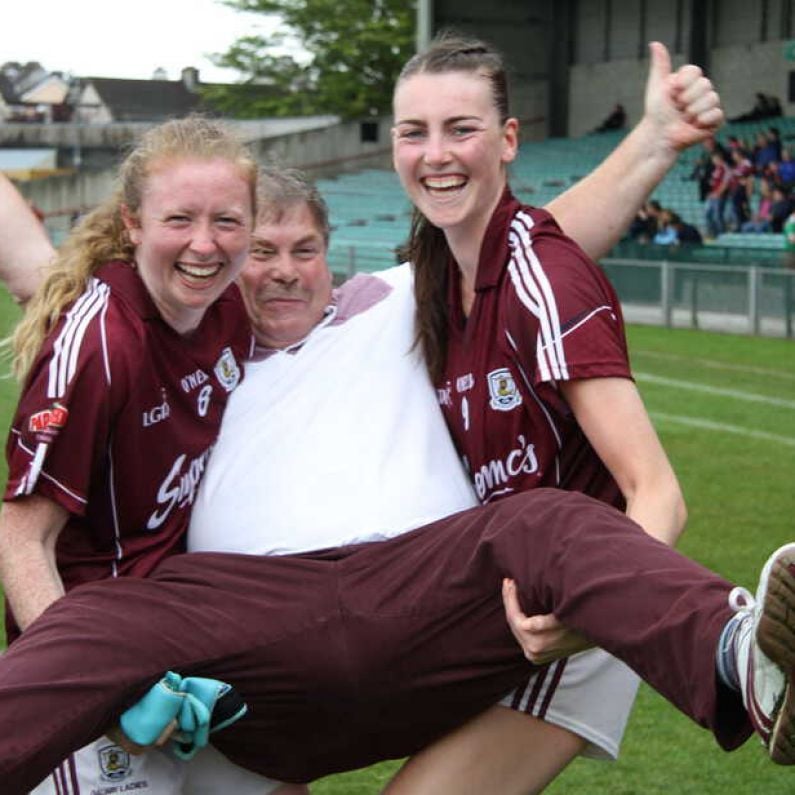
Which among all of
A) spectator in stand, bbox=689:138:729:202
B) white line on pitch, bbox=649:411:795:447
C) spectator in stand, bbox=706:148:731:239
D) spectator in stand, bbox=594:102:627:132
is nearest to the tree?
spectator in stand, bbox=594:102:627:132

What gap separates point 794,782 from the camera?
543 cm

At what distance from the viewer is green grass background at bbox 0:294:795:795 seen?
543 cm

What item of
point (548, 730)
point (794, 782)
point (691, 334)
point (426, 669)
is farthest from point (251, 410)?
point (691, 334)

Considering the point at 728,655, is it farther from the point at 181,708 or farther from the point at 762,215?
the point at 762,215

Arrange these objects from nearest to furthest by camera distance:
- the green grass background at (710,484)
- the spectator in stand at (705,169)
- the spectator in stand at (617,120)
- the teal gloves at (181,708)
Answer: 1. the teal gloves at (181,708)
2. the green grass background at (710,484)
3. the spectator in stand at (705,169)
4. the spectator in stand at (617,120)

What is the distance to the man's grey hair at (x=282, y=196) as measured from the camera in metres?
3.90

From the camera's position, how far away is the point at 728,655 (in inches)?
111

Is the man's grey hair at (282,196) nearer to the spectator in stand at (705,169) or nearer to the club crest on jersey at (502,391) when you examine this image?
the club crest on jersey at (502,391)

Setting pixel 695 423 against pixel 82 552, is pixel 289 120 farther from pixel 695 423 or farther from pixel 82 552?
pixel 82 552

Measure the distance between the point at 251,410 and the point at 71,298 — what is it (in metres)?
0.48

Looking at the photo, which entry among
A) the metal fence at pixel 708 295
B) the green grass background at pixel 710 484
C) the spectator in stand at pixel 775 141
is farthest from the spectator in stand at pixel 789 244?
the spectator in stand at pixel 775 141

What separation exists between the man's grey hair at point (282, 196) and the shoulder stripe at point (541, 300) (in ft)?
1.64

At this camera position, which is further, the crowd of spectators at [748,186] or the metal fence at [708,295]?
the crowd of spectators at [748,186]

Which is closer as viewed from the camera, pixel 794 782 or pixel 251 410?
pixel 251 410
